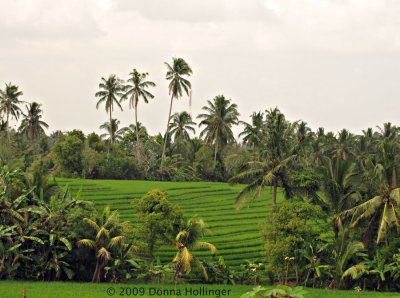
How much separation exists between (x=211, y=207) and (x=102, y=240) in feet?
55.5

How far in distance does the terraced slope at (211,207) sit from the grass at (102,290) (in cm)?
616

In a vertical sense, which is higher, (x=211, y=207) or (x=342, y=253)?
(x=211, y=207)

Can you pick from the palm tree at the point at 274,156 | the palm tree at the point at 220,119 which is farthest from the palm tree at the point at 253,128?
the palm tree at the point at 274,156

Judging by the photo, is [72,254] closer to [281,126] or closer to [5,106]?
[281,126]

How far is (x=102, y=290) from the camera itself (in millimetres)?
25875

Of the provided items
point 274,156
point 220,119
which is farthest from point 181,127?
point 274,156

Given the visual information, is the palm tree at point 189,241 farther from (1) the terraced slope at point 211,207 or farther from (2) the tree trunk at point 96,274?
(1) the terraced slope at point 211,207

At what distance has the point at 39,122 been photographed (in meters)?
65.3

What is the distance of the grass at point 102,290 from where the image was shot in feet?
79.9

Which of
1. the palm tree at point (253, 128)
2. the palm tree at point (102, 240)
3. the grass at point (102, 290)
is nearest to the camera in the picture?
the grass at point (102, 290)

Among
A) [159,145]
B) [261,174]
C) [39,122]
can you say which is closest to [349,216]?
[261,174]

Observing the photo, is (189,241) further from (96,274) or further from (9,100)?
(9,100)

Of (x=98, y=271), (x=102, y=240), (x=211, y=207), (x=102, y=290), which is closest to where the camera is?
(x=102, y=290)

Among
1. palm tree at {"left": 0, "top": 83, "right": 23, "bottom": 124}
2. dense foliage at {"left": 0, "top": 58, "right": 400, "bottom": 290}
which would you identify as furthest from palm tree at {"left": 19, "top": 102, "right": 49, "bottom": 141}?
dense foliage at {"left": 0, "top": 58, "right": 400, "bottom": 290}
